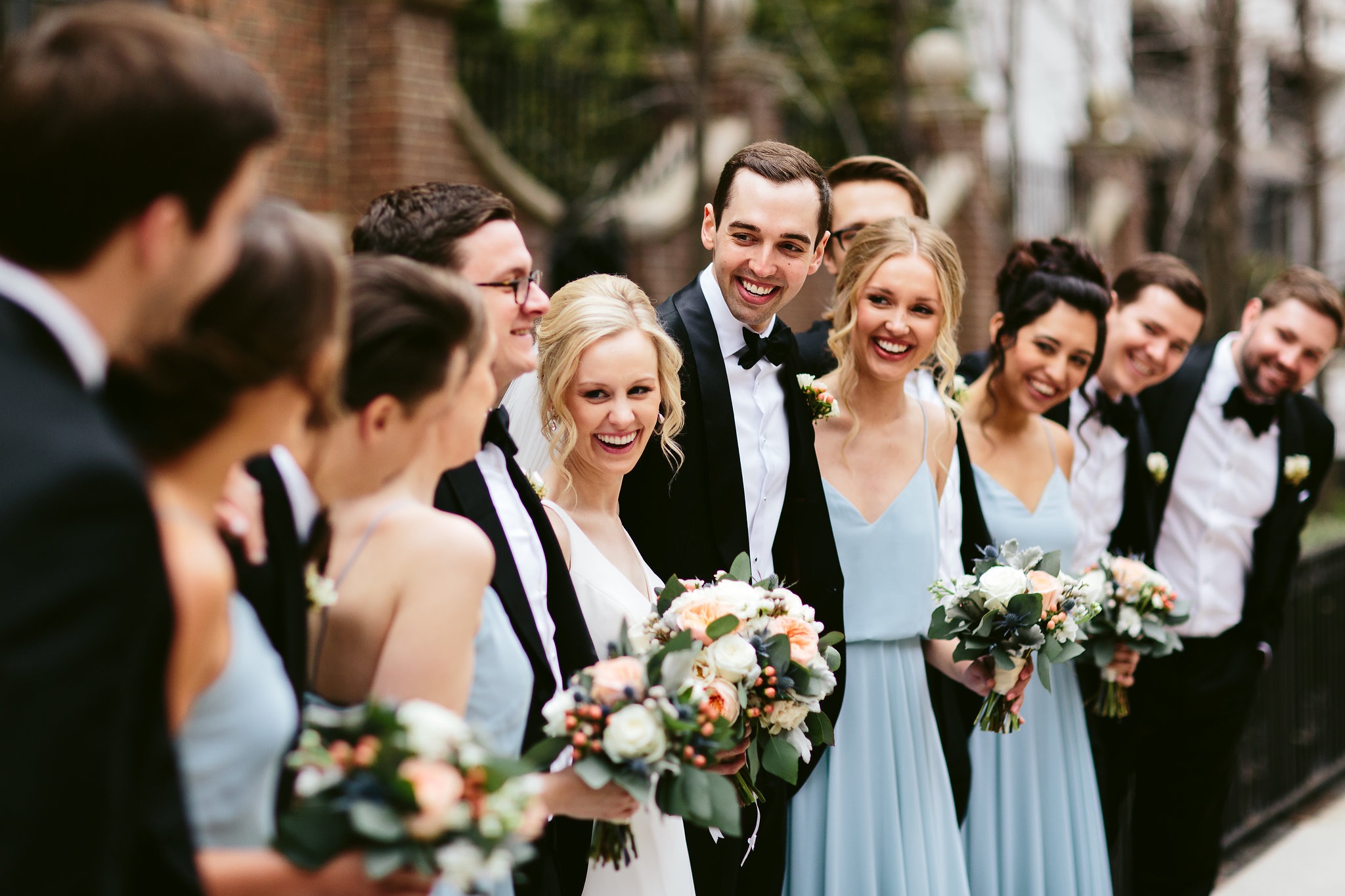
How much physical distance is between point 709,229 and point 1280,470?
2.98 m

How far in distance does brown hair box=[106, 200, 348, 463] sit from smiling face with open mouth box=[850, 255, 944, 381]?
2.50 meters

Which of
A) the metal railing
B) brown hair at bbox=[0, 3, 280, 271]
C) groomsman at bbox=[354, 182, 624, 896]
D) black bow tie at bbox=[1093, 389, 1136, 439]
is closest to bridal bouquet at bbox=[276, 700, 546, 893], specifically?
brown hair at bbox=[0, 3, 280, 271]

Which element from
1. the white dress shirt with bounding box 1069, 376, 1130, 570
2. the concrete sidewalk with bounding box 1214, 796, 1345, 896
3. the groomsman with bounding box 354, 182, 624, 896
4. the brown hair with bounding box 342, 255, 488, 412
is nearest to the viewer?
the brown hair with bounding box 342, 255, 488, 412

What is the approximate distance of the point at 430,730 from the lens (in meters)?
1.68

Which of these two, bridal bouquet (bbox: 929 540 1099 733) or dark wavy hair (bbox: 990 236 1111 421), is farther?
dark wavy hair (bbox: 990 236 1111 421)

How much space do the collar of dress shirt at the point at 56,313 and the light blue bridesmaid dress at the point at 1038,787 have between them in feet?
11.4

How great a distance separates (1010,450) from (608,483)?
1884mm

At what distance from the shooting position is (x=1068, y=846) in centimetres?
429

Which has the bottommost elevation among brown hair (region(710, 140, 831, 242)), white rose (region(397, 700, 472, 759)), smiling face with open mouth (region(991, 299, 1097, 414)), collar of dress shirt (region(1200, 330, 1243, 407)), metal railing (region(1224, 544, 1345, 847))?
metal railing (region(1224, 544, 1345, 847))

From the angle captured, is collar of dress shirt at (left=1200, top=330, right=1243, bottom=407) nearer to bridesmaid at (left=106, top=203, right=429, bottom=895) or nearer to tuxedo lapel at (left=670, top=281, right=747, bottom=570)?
tuxedo lapel at (left=670, top=281, right=747, bottom=570)

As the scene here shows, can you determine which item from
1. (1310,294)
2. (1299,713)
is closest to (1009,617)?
(1310,294)

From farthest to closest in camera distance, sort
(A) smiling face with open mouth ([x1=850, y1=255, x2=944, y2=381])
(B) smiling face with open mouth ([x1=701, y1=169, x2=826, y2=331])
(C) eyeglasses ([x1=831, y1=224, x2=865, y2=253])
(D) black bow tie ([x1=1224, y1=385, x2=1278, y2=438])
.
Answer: (D) black bow tie ([x1=1224, y1=385, x2=1278, y2=438]) → (C) eyeglasses ([x1=831, y1=224, x2=865, y2=253]) → (A) smiling face with open mouth ([x1=850, y1=255, x2=944, y2=381]) → (B) smiling face with open mouth ([x1=701, y1=169, x2=826, y2=331])

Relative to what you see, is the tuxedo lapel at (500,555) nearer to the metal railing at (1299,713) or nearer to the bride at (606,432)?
the bride at (606,432)

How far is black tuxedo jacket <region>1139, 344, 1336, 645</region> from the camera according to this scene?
5281mm
